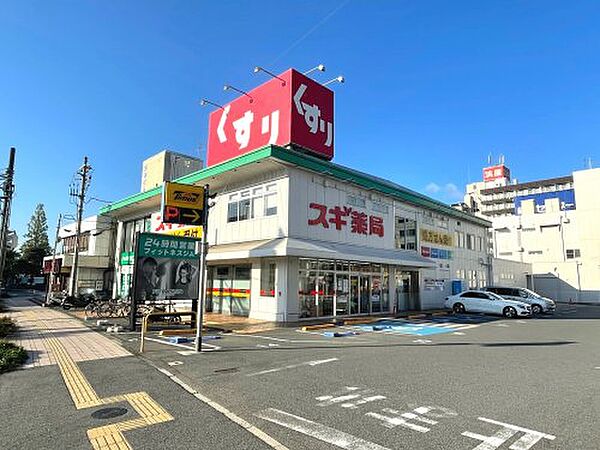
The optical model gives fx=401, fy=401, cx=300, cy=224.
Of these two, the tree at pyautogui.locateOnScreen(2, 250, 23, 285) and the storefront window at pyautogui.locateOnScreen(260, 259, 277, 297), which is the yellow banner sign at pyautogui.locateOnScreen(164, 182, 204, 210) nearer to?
the storefront window at pyautogui.locateOnScreen(260, 259, 277, 297)

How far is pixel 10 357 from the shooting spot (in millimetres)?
8289

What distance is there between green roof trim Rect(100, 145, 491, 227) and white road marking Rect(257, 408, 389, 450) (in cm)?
1196

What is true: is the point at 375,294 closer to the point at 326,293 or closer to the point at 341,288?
the point at 341,288

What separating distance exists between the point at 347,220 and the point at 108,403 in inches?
593

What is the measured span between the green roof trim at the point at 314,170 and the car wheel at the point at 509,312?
7559mm

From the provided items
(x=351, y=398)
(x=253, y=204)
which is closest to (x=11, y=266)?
(x=253, y=204)

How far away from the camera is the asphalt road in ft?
14.8

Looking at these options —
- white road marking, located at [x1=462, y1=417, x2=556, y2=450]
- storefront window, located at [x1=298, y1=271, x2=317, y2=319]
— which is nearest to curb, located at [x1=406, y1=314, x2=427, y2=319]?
storefront window, located at [x1=298, y1=271, x2=317, y2=319]

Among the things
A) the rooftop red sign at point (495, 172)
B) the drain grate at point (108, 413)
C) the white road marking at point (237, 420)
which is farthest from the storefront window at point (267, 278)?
the rooftop red sign at point (495, 172)

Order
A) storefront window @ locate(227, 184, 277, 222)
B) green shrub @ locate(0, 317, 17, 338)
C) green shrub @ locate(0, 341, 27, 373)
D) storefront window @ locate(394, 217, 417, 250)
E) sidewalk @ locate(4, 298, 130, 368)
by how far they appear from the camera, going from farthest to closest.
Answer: storefront window @ locate(394, 217, 417, 250), storefront window @ locate(227, 184, 277, 222), green shrub @ locate(0, 317, 17, 338), sidewalk @ locate(4, 298, 130, 368), green shrub @ locate(0, 341, 27, 373)

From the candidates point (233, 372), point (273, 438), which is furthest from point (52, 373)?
point (273, 438)

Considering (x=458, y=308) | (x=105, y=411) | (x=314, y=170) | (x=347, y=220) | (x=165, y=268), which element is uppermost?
(x=314, y=170)

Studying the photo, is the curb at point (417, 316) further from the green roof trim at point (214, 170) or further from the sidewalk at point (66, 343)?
the sidewalk at point (66, 343)

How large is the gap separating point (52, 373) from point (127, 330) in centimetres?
645
